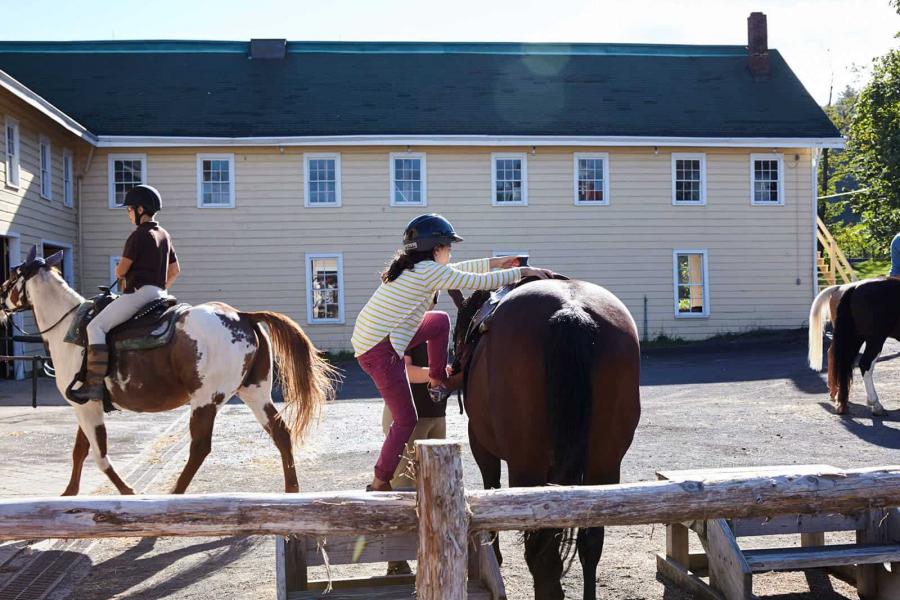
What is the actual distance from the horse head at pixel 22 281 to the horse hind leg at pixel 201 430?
5.87ft

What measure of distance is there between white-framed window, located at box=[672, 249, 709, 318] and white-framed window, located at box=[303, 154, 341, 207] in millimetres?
9450

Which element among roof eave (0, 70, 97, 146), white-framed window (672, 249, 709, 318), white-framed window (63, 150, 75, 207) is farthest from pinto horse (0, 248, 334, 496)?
white-framed window (672, 249, 709, 318)

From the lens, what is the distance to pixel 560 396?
4.21 m

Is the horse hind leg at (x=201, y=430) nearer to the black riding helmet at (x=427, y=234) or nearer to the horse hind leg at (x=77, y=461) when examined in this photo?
the horse hind leg at (x=77, y=461)

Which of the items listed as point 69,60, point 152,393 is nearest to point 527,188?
point 69,60

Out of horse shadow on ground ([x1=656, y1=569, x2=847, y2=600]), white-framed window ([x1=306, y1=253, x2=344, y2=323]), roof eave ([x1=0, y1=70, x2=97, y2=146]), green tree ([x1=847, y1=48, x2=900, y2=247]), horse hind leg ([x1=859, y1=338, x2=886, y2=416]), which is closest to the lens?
horse shadow on ground ([x1=656, y1=569, x2=847, y2=600])

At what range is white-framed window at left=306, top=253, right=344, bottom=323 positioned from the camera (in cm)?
2356

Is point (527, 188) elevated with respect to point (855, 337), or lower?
elevated

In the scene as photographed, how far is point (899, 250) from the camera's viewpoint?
12.8m

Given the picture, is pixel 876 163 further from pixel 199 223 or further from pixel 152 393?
pixel 152 393

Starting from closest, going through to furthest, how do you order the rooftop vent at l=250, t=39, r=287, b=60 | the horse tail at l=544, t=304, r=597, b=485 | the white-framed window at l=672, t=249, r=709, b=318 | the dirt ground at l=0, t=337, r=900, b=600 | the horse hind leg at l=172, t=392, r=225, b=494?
the horse tail at l=544, t=304, r=597, b=485
the dirt ground at l=0, t=337, r=900, b=600
the horse hind leg at l=172, t=392, r=225, b=494
the white-framed window at l=672, t=249, r=709, b=318
the rooftop vent at l=250, t=39, r=287, b=60

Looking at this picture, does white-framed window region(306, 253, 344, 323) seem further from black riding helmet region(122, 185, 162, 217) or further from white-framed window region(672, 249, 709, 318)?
black riding helmet region(122, 185, 162, 217)

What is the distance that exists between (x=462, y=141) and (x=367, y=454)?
49.4ft

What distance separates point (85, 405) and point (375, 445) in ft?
13.5
